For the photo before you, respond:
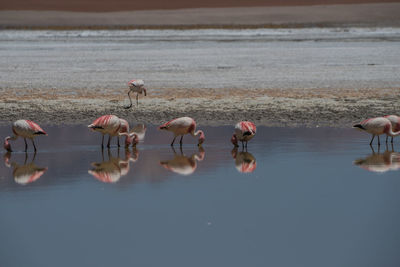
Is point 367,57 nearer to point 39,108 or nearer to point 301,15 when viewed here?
point 39,108

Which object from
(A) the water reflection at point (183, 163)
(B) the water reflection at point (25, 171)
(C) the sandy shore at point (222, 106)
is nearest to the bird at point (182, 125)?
(A) the water reflection at point (183, 163)

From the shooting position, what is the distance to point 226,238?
18.8 ft

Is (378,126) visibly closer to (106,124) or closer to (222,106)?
(106,124)

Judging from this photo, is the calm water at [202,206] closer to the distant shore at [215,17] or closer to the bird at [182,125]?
the bird at [182,125]

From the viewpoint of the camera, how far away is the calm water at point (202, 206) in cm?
545

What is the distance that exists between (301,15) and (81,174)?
67931 millimetres

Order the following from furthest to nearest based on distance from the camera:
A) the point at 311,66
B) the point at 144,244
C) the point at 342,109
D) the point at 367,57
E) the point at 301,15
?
the point at 301,15, the point at 367,57, the point at 311,66, the point at 342,109, the point at 144,244

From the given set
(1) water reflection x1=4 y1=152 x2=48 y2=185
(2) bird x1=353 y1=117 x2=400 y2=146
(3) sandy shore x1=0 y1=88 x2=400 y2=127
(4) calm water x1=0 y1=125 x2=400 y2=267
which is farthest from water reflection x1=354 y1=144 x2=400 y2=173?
(1) water reflection x1=4 y1=152 x2=48 y2=185

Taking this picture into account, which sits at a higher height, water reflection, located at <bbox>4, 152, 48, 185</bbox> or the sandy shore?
water reflection, located at <bbox>4, 152, 48, 185</bbox>

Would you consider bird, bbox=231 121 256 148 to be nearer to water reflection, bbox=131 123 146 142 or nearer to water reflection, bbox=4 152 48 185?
water reflection, bbox=131 123 146 142

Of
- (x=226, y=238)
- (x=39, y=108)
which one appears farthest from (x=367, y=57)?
(x=226, y=238)

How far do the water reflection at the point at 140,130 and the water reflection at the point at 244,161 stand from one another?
1885mm

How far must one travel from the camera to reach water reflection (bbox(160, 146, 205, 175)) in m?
8.58

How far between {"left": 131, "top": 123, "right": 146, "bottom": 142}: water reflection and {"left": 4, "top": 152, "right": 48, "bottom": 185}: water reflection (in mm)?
2132
